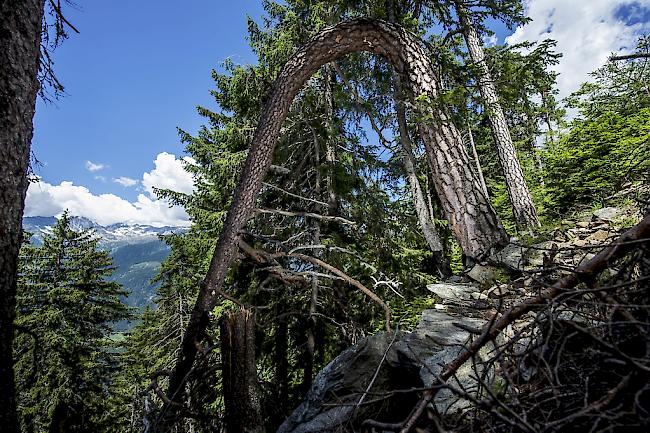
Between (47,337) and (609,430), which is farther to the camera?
(47,337)

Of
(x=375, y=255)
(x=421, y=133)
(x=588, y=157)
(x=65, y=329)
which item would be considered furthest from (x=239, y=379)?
(x=65, y=329)

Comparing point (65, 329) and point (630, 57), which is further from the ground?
point (630, 57)

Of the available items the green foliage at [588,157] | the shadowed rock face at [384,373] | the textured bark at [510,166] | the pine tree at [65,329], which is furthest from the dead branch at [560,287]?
the pine tree at [65,329]

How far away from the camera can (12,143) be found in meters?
2.66

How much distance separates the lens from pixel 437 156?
402 cm

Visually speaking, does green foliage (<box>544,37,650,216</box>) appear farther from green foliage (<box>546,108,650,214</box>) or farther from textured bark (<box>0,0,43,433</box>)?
textured bark (<box>0,0,43,433</box>)

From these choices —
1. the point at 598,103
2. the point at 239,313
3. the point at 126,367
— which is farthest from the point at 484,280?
the point at 126,367

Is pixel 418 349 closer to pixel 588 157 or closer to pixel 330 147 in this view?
pixel 330 147

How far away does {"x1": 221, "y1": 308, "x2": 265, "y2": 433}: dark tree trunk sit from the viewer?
324 centimetres

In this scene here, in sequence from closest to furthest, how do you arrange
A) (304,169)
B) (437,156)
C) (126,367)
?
(437,156) < (304,169) < (126,367)

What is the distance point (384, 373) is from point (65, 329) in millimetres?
18119

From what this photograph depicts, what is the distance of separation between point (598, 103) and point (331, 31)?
14782mm

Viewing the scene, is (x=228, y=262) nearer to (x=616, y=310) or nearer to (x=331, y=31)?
(x=331, y=31)

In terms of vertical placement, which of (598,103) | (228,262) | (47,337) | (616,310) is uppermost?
(598,103)
